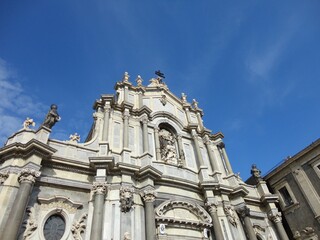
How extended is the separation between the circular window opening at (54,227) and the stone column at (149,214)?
3536mm

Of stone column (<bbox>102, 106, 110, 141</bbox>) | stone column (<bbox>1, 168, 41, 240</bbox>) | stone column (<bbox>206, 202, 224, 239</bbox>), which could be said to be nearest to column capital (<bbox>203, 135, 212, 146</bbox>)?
stone column (<bbox>206, 202, 224, 239</bbox>)

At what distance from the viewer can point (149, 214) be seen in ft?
38.1

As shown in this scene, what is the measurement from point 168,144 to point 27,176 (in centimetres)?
935

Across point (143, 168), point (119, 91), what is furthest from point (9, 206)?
point (119, 91)

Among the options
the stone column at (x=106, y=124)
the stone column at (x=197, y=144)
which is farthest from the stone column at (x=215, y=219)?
the stone column at (x=106, y=124)

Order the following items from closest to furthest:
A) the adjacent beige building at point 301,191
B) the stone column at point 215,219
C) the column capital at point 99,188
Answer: the column capital at point 99,188 → the stone column at point 215,219 → the adjacent beige building at point 301,191

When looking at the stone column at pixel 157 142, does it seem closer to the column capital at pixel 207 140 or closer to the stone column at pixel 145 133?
the stone column at pixel 145 133

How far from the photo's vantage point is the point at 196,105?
2217 centimetres

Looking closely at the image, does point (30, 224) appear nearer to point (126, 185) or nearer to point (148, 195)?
point (126, 185)

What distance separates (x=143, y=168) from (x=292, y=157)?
11.5 metres

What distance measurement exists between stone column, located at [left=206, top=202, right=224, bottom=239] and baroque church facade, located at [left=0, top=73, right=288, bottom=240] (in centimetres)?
5

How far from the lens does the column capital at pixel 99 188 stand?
1133cm

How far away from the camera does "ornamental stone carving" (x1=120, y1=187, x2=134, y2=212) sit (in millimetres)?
11422

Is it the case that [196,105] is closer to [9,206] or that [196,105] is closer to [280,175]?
[280,175]
